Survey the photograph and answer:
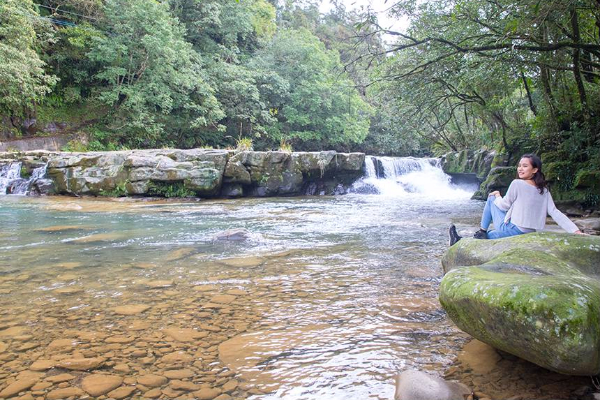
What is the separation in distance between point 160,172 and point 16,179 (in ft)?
18.9

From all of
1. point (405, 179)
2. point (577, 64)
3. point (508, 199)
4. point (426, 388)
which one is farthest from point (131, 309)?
point (405, 179)

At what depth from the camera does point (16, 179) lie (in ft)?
46.9

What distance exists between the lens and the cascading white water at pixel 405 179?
1766 cm

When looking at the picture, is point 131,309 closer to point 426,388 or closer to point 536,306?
point 426,388

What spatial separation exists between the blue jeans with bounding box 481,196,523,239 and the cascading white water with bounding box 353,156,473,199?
1293 centimetres

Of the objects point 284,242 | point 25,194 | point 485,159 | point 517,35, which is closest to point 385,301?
point 284,242

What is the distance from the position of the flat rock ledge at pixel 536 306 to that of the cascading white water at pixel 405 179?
14.7 metres

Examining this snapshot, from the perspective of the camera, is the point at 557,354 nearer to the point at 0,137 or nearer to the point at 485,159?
the point at 485,159

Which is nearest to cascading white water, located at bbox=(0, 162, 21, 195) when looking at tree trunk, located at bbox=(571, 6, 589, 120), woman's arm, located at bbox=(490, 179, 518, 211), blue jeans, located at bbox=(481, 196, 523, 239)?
blue jeans, located at bbox=(481, 196, 523, 239)

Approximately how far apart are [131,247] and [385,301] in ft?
13.4

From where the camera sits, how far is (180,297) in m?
3.53

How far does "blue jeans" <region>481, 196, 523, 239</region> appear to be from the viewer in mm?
3607

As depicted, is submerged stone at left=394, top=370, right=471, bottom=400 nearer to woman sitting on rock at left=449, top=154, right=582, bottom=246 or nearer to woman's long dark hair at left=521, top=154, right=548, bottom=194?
woman sitting on rock at left=449, top=154, right=582, bottom=246

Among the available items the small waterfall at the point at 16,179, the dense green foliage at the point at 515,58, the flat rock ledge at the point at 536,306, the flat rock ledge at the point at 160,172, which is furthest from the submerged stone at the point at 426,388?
the small waterfall at the point at 16,179
